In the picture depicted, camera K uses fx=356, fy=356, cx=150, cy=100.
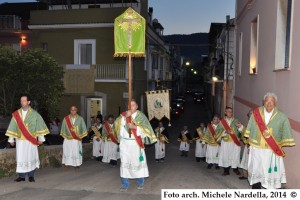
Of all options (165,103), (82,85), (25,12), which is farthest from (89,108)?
(25,12)

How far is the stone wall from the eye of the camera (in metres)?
9.05

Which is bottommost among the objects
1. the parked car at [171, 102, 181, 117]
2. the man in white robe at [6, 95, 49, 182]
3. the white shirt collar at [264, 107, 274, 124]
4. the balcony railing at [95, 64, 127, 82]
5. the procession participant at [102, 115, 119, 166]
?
the parked car at [171, 102, 181, 117]

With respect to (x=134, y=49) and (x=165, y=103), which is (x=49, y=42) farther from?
(x=134, y=49)

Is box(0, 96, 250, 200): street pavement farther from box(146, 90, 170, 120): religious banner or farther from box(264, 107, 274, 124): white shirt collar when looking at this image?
box(146, 90, 170, 120): religious banner

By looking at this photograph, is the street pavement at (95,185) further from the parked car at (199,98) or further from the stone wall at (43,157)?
the parked car at (199,98)

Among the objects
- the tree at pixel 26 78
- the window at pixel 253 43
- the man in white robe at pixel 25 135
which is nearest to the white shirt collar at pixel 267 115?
the man in white robe at pixel 25 135

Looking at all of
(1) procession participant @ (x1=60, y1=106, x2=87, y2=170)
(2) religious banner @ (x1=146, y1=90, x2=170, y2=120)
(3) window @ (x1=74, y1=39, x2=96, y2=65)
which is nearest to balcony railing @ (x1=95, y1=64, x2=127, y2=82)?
(3) window @ (x1=74, y1=39, x2=96, y2=65)

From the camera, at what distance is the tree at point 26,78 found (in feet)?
46.5

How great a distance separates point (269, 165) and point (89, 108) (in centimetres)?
1890

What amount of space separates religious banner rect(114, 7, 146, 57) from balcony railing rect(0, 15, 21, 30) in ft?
61.9

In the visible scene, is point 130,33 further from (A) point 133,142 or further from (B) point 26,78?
(B) point 26,78

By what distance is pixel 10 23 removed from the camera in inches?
1024

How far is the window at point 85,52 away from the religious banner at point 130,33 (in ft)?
48.2

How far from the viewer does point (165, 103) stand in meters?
16.0
